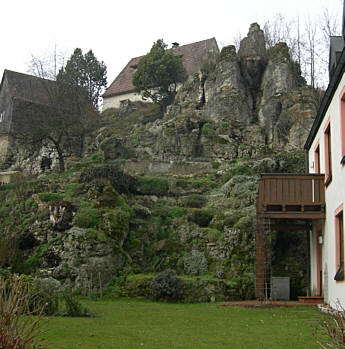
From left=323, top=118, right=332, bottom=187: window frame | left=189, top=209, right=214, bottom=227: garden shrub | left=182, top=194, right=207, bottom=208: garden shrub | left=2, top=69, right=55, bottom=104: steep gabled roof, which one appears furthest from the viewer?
left=2, top=69, right=55, bottom=104: steep gabled roof

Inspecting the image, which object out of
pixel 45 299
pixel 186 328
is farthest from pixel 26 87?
pixel 186 328

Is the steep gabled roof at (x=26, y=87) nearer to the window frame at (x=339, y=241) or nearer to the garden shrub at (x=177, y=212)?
the garden shrub at (x=177, y=212)

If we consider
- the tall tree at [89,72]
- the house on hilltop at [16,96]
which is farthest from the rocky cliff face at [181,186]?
the tall tree at [89,72]

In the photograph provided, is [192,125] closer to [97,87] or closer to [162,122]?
[162,122]

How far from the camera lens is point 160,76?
43656mm

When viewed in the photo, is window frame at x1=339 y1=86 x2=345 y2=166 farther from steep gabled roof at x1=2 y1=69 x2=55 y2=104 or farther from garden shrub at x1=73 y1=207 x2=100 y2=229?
steep gabled roof at x1=2 y1=69 x2=55 y2=104

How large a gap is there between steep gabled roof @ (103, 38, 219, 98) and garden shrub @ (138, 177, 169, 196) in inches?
802

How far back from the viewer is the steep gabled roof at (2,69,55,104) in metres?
48.9

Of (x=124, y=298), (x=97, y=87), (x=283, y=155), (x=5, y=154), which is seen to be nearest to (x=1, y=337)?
(x=124, y=298)

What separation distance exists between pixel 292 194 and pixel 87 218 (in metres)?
8.73

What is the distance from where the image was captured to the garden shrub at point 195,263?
813 inches

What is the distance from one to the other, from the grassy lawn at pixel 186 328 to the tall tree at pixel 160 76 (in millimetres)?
30176

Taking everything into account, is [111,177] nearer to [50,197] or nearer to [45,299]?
[50,197]

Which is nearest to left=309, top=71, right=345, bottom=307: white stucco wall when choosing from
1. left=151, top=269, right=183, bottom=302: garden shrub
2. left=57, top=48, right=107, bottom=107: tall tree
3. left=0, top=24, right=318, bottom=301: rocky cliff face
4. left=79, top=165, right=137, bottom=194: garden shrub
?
left=0, top=24, right=318, bottom=301: rocky cliff face
